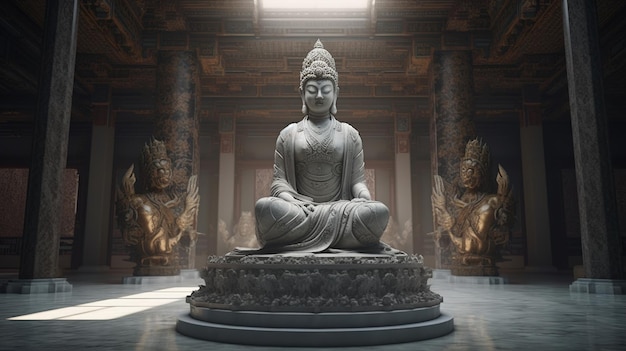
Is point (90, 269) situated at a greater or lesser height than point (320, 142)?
lesser

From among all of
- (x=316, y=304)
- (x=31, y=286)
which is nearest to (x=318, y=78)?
(x=316, y=304)

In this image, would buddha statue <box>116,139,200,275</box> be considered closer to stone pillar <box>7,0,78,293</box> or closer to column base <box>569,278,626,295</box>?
stone pillar <box>7,0,78,293</box>

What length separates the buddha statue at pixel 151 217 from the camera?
8.58 meters

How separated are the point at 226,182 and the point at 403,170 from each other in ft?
19.0

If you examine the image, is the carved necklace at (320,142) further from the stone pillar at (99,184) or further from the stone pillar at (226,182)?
the stone pillar at (99,184)

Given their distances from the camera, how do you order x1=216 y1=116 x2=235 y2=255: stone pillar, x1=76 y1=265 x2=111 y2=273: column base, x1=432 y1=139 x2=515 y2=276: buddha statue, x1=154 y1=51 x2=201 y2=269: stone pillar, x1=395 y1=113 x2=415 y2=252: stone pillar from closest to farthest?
x1=432 y1=139 x2=515 y2=276: buddha statue
x1=154 y1=51 x2=201 y2=269: stone pillar
x1=76 y1=265 x2=111 y2=273: column base
x1=216 y1=116 x2=235 y2=255: stone pillar
x1=395 y1=113 x2=415 y2=252: stone pillar

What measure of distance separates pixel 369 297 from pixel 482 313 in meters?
1.74

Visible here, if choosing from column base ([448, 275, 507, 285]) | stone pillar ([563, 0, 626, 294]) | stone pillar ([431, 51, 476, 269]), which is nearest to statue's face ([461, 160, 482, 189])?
stone pillar ([431, 51, 476, 269])

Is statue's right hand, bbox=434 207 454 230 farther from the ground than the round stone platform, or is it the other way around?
statue's right hand, bbox=434 207 454 230

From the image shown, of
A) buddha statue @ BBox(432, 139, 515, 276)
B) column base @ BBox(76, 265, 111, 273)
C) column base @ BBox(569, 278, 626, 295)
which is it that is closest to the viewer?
column base @ BBox(569, 278, 626, 295)

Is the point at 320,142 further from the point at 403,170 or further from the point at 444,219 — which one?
the point at 403,170

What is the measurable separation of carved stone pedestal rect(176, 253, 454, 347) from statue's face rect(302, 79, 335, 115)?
1.82 m

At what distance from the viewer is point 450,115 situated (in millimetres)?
10188

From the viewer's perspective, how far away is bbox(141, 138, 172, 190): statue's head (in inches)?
352
